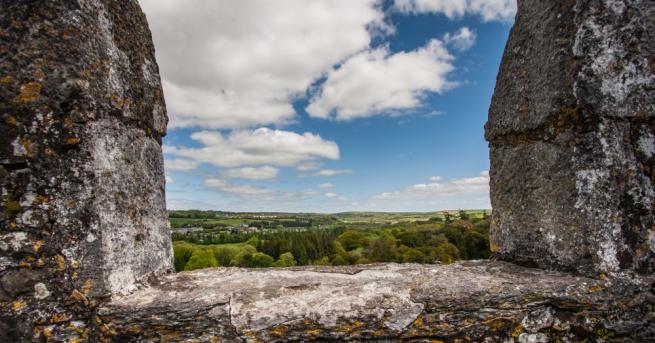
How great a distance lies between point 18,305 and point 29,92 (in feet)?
3.26

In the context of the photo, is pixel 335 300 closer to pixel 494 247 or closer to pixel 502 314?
pixel 502 314

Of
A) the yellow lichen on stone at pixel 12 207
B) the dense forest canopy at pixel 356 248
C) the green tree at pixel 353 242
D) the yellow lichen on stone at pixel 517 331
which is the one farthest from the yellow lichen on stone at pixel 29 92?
the green tree at pixel 353 242

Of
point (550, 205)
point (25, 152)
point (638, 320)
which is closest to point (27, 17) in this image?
point (25, 152)

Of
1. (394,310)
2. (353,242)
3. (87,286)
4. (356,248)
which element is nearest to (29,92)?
(87,286)

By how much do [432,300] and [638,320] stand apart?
109 centimetres

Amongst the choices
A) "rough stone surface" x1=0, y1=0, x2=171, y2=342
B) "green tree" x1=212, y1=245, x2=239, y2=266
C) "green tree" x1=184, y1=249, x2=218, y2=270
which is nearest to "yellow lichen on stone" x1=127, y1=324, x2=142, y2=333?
"rough stone surface" x1=0, y1=0, x2=171, y2=342

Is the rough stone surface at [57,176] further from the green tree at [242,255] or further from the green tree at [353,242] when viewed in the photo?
the green tree at [353,242]

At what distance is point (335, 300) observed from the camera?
1751 mm

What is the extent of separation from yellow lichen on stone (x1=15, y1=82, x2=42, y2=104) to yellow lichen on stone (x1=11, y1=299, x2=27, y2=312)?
0.93m

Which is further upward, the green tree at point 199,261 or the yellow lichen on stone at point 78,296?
the yellow lichen on stone at point 78,296

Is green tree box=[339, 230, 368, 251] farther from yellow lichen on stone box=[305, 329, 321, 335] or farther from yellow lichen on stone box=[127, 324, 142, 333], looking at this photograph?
yellow lichen on stone box=[127, 324, 142, 333]

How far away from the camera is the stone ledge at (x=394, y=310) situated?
1.67 m

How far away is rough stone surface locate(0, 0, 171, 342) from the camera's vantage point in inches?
63.7

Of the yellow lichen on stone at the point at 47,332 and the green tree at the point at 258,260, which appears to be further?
the green tree at the point at 258,260
